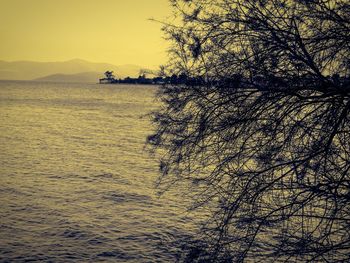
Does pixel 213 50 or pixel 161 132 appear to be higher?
pixel 213 50

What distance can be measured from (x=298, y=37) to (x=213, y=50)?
1405 millimetres

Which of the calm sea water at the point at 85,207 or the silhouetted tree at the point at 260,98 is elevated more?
the silhouetted tree at the point at 260,98

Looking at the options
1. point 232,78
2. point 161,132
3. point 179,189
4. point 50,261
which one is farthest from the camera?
point 179,189

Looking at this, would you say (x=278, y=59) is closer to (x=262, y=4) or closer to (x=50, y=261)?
(x=262, y=4)

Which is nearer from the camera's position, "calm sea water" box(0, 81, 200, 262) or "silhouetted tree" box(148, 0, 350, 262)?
"silhouetted tree" box(148, 0, 350, 262)

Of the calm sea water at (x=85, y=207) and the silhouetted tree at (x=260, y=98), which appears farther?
the calm sea water at (x=85, y=207)

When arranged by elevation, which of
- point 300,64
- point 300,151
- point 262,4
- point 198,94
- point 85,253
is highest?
point 262,4

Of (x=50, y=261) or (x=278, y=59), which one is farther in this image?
(x=50, y=261)

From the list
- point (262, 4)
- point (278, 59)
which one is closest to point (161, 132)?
point (278, 59)

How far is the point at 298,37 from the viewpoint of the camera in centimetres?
571

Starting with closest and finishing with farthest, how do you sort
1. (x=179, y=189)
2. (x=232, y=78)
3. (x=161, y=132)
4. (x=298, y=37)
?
(x=298, y=37), (x=232, y=78), (x=161, y=132), (x=179, y=189)

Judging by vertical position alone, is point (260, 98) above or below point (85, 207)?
above

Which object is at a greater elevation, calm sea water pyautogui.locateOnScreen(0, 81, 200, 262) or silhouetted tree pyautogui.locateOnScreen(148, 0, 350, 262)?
silhouetted tree pyautogui.locateOnScreen(148, 0, 350, 262)

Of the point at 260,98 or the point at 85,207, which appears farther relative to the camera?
the point at 85,207
